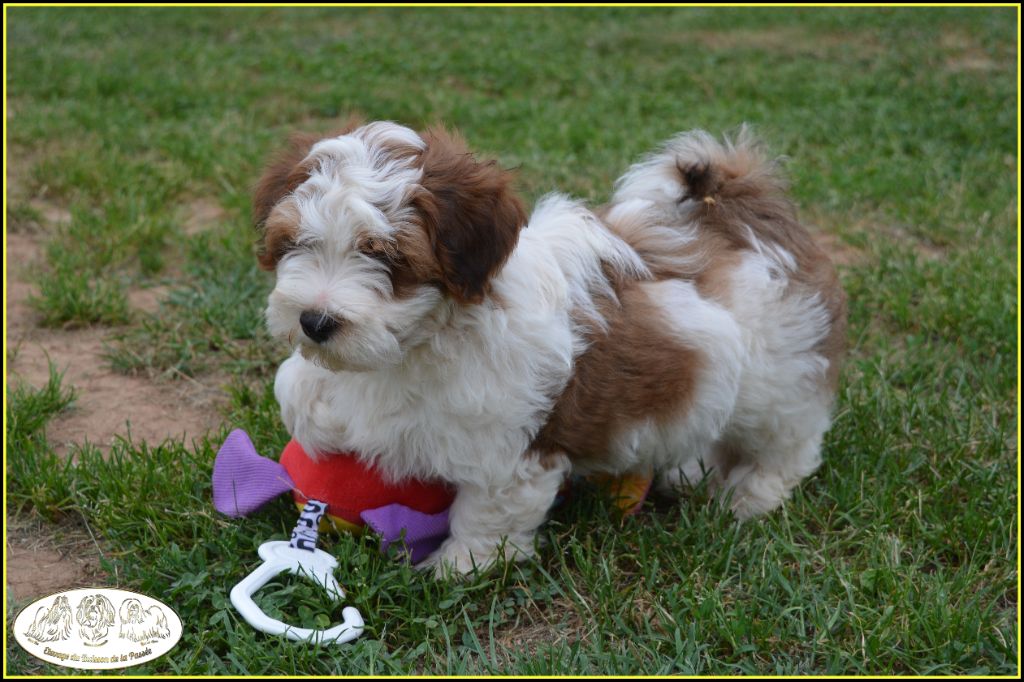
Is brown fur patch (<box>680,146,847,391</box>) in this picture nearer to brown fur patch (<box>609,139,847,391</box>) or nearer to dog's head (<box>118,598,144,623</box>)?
brown fur patch (<box>609,139,847,391</box>)


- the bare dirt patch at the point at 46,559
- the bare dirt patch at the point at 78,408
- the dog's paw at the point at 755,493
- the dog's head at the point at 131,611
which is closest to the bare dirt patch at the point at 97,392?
the bare dirt patch at the point at 78,408

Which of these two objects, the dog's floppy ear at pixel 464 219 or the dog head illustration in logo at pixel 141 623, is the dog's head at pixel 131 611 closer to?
the dog head illustration in logo at pixel 141 623

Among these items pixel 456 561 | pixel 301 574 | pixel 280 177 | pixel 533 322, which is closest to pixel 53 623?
pixel 301 574

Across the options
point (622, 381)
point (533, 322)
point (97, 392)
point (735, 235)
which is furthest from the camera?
point (97, 392)

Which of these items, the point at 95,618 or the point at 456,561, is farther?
the point at 456,561

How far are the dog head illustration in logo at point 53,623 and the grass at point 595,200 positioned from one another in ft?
0.33

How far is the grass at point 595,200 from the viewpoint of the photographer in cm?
304

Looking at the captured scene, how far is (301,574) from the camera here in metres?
3.10

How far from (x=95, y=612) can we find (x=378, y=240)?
1398mm

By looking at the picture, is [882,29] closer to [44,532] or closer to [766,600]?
[766,600]

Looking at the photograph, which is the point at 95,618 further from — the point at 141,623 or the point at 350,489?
the point at 350,489

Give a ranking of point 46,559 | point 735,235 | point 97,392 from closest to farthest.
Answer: point 46,559 → point 735,235 → point 97,392

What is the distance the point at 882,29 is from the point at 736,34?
160 centimetres

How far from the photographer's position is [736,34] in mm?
11414
